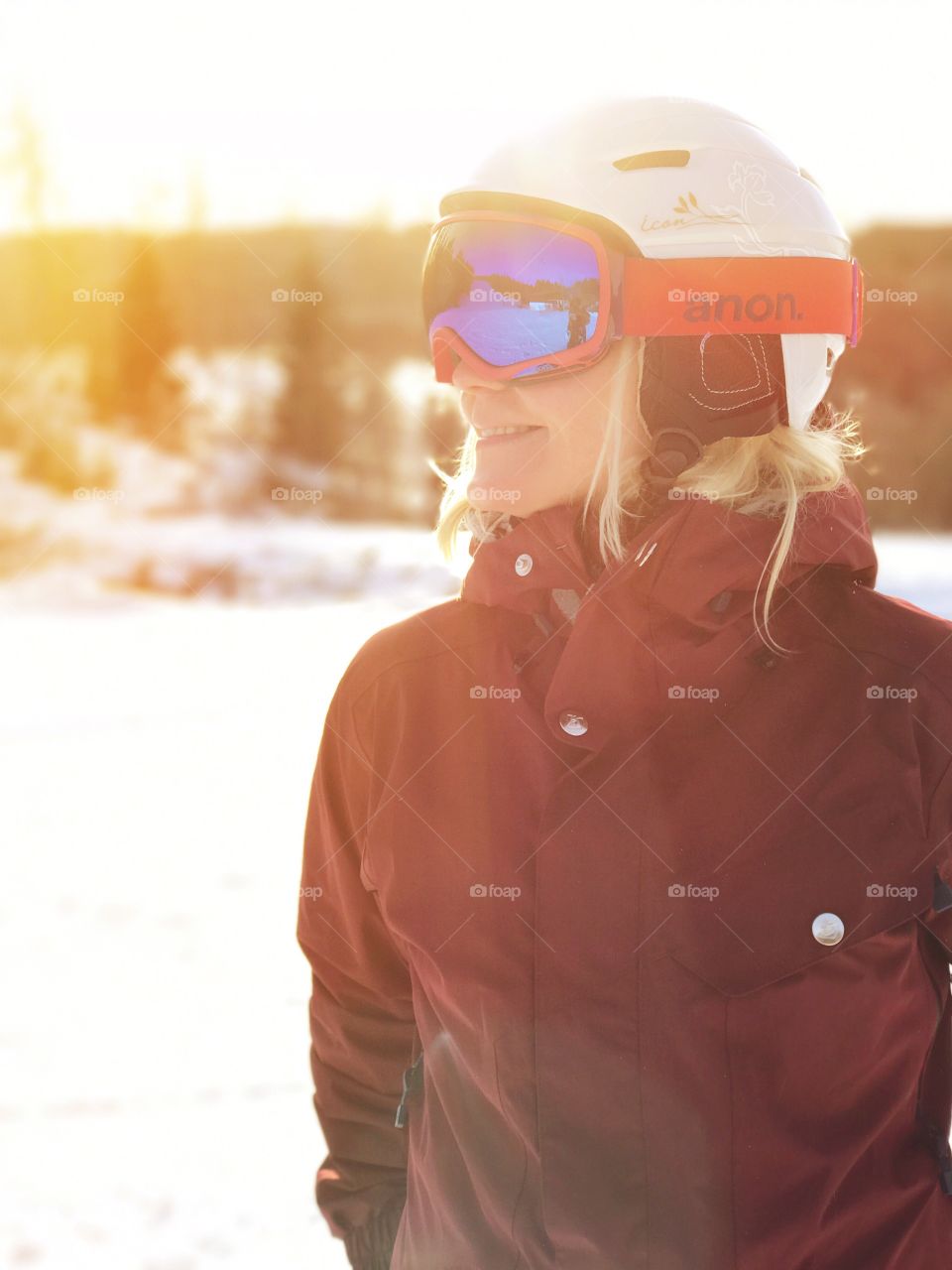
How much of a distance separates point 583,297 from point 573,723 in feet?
2.27

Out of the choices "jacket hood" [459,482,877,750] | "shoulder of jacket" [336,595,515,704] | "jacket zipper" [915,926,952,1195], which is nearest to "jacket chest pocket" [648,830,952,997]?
"jacket zipper" [915,926,952,1195]

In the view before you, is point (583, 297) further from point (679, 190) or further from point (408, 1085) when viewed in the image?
point (408, 1085)

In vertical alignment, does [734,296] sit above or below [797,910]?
above

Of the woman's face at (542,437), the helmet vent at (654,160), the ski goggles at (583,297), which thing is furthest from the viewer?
the helmet vent at (654,160)

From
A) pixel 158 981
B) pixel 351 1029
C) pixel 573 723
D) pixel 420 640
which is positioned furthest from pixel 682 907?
pixel 158 981

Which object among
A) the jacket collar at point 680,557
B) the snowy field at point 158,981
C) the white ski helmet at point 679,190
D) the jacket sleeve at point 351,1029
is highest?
the white ski helmet at point 679,190

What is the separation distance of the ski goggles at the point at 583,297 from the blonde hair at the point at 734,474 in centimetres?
8

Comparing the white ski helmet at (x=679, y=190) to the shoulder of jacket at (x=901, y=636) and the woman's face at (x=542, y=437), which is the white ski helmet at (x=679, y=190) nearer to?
the woman's face at (x=542, y=437)

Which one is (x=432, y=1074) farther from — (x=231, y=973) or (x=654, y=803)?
(x=231, y=973)

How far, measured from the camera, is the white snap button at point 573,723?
142 cm

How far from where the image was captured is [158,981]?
4145mm

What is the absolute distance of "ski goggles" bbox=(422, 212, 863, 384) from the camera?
171cm

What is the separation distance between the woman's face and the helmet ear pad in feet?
0.14

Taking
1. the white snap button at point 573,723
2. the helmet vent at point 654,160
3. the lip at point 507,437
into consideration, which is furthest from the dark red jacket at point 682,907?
the helmet vent at point 654,160
